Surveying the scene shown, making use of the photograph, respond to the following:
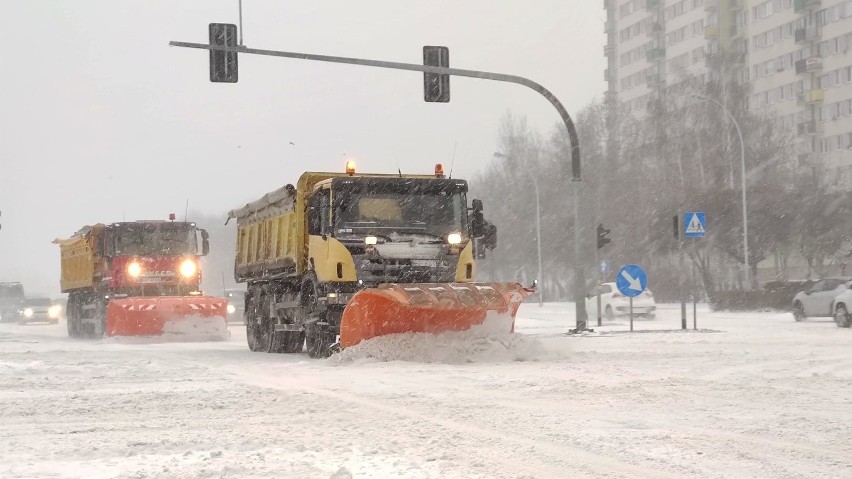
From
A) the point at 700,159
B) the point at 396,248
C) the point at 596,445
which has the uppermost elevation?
the point at 700,159

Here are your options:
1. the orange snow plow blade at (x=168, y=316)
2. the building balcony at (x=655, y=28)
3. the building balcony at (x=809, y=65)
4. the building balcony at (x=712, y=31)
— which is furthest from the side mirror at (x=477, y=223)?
the building balcony at (x=655, y=28)

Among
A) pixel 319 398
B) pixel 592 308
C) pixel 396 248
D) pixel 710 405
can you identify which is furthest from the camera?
pixel 592 308

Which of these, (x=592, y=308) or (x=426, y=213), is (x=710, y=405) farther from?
(x=592, y=308)

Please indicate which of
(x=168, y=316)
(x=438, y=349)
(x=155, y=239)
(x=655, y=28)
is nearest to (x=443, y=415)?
(x=438, y=349)

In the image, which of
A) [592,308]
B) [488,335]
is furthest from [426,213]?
[592,308]

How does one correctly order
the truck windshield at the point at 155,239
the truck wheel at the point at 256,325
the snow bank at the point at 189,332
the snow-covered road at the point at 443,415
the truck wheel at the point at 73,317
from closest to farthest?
the snow-covered road at the point at 443,415 < the truck wheel at the point at 256,325 < the snow bank at the point at 189,332 < the truck windshield at the point at 155,239 < the truck wheel at the point at 73,317

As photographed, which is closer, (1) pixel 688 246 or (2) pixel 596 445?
(2) pixel 596 445

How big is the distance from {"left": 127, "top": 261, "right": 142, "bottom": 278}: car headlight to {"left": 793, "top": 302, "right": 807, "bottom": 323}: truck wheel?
17913 millimetres

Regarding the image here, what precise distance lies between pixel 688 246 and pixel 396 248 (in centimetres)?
3933

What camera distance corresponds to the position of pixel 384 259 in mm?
18312

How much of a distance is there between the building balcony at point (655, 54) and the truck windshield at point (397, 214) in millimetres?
94969

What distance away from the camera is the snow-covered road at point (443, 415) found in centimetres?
792

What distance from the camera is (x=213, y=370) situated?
17.2 meters

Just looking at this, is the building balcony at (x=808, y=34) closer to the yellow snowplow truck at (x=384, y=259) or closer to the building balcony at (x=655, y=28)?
the building balcony at (x=655, y=28)
